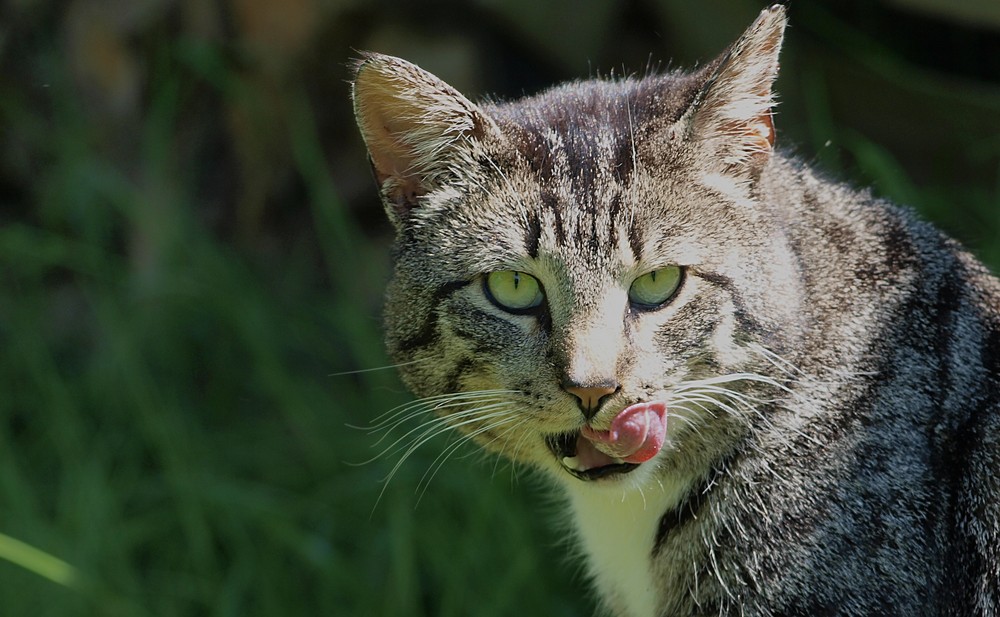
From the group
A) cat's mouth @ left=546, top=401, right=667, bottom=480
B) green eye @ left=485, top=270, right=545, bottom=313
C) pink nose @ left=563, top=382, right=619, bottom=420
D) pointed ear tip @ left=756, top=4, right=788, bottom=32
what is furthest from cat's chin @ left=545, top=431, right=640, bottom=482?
pointed ear tip @ left=756, top=4, right=788, bottom=32

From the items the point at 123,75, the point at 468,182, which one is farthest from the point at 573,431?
the point at 123,75

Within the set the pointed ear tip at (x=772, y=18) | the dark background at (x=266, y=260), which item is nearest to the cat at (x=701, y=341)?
the pointed ear tip at (x=772, y=18)

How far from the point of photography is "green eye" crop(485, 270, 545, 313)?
246 centimetres

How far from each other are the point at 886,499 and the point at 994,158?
8.22 feet

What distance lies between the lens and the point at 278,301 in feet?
16.0

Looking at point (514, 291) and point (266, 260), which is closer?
point (514, 291)

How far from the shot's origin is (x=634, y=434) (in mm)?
2336

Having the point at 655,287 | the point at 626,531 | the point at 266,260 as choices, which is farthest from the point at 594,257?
the point at 266,260

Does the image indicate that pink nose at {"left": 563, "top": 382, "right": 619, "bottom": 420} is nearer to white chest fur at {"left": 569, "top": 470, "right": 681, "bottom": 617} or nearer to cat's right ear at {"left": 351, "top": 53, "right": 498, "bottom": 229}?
white chest fur at {"left": 569, "top": 470, "right": 681, "bottom": 617}

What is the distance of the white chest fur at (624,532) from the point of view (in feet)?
8.57

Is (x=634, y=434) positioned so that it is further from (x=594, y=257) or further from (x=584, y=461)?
(x=594, y=257)

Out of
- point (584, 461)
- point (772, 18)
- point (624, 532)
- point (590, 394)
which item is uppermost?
point (772, 18)

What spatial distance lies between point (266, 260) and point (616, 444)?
3.12 meters

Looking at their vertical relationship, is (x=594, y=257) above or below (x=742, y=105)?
below
